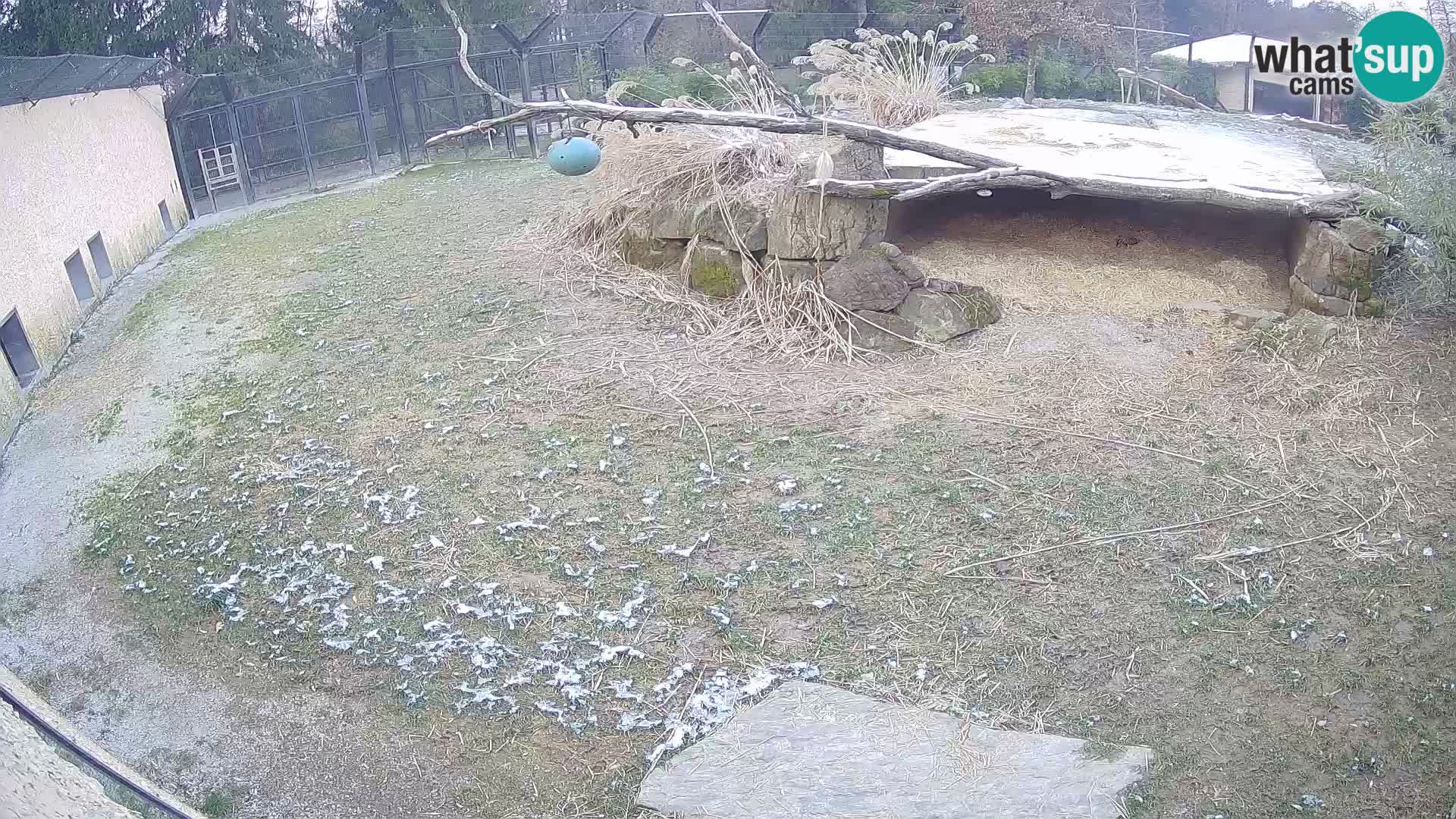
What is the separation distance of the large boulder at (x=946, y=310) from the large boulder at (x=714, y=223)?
0.94m

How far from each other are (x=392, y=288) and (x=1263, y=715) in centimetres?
547

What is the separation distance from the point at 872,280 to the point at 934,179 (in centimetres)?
62

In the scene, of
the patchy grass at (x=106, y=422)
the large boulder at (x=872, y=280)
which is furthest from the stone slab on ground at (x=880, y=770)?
the patchy grass at (x=106, y=422)

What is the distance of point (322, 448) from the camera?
183 inches

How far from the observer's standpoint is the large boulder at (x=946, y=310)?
210 inches

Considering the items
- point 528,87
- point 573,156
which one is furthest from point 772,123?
point 528,87

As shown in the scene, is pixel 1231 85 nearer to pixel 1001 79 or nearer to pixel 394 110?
pixel 1001 79

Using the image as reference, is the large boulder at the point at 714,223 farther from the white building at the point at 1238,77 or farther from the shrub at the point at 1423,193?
the white building at the point at 1238,77

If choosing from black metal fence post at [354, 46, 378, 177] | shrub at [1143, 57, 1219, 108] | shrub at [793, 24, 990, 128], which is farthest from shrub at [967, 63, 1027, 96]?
black metal fence post at [354, 46, 378, 177]

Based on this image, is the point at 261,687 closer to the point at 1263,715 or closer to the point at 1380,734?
the point at 1263,715

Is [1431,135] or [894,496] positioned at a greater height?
[1431,135]

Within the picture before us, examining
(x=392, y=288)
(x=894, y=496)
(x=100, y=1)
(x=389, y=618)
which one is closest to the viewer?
(x=389, y=618)

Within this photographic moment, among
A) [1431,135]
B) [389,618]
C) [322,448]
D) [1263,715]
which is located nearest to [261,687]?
[389,618]

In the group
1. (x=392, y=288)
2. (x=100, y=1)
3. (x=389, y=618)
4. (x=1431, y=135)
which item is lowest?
(x=389, y=618)
